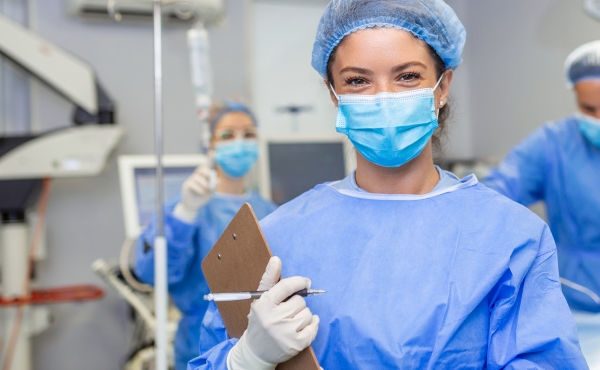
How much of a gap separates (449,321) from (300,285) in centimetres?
21

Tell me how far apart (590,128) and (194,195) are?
4.27 ft

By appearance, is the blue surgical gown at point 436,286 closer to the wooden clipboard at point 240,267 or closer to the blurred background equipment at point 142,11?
the wooden clipboard at point 240,267

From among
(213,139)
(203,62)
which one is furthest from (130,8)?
(203,62)

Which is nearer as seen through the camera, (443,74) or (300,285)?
(300,285)

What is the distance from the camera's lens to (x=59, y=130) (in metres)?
2.41

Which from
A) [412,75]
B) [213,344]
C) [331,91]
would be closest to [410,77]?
[412,75]

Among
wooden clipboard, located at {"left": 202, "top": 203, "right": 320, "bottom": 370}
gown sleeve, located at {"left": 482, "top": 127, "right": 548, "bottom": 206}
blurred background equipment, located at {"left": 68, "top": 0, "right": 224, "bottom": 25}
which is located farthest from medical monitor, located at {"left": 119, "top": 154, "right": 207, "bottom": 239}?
wooden clipboard, located at {"left": 202, "top": 203, "right": 320, "bottom": 370}

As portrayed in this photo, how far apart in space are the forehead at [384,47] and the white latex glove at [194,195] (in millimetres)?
882

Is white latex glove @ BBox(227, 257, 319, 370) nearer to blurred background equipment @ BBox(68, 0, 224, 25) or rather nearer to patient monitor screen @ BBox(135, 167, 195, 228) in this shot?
patient monitor screen @ BBox(135, 167, 195, 228)

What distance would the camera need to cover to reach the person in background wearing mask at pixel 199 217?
169 cm

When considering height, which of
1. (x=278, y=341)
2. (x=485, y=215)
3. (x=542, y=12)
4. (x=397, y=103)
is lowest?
(x=278, y=341)

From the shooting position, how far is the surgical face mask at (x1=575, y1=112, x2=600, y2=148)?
5.85 feet

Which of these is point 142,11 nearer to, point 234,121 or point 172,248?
Answer: point 234,121

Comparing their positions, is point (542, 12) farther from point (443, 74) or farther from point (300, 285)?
point (300, 285)
